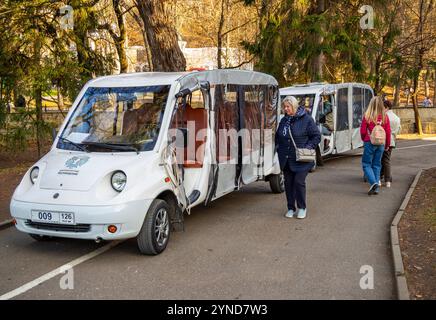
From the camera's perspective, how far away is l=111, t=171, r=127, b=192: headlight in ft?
20.4

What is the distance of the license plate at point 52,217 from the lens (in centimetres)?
604

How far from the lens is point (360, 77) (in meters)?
22.7

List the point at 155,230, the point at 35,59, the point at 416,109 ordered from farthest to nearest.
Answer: the point at 416,109 < the point at 35,59 < the point at 155,230

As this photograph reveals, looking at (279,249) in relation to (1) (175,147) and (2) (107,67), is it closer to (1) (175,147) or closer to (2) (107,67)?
(1) (175,147)

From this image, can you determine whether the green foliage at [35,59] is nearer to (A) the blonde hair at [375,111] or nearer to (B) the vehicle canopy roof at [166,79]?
(B) the vehicle canopy roof at [166,79]

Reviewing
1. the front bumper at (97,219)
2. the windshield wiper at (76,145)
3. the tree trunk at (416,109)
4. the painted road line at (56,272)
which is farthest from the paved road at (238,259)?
the tree trunk at (416,109)

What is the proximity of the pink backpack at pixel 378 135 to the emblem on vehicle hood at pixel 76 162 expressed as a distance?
5.96 meters

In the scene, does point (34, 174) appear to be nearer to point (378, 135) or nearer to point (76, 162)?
point (76, 162)

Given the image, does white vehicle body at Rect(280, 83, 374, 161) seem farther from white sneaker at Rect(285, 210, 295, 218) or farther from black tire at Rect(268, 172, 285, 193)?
white sneaker at Rect(285, 210, 295, 218)

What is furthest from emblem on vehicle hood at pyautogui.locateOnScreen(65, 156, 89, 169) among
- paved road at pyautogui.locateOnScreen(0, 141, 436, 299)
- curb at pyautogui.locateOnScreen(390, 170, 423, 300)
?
curb at pyautogui.locateOnScreen(390, 170, 423, 300)

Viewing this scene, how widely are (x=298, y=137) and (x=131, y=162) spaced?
308 cm

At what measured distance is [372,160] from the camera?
34.9 ft

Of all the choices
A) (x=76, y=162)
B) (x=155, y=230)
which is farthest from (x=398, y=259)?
(x=76, y=162)

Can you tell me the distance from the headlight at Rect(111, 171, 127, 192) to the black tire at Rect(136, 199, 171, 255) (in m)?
0.48
